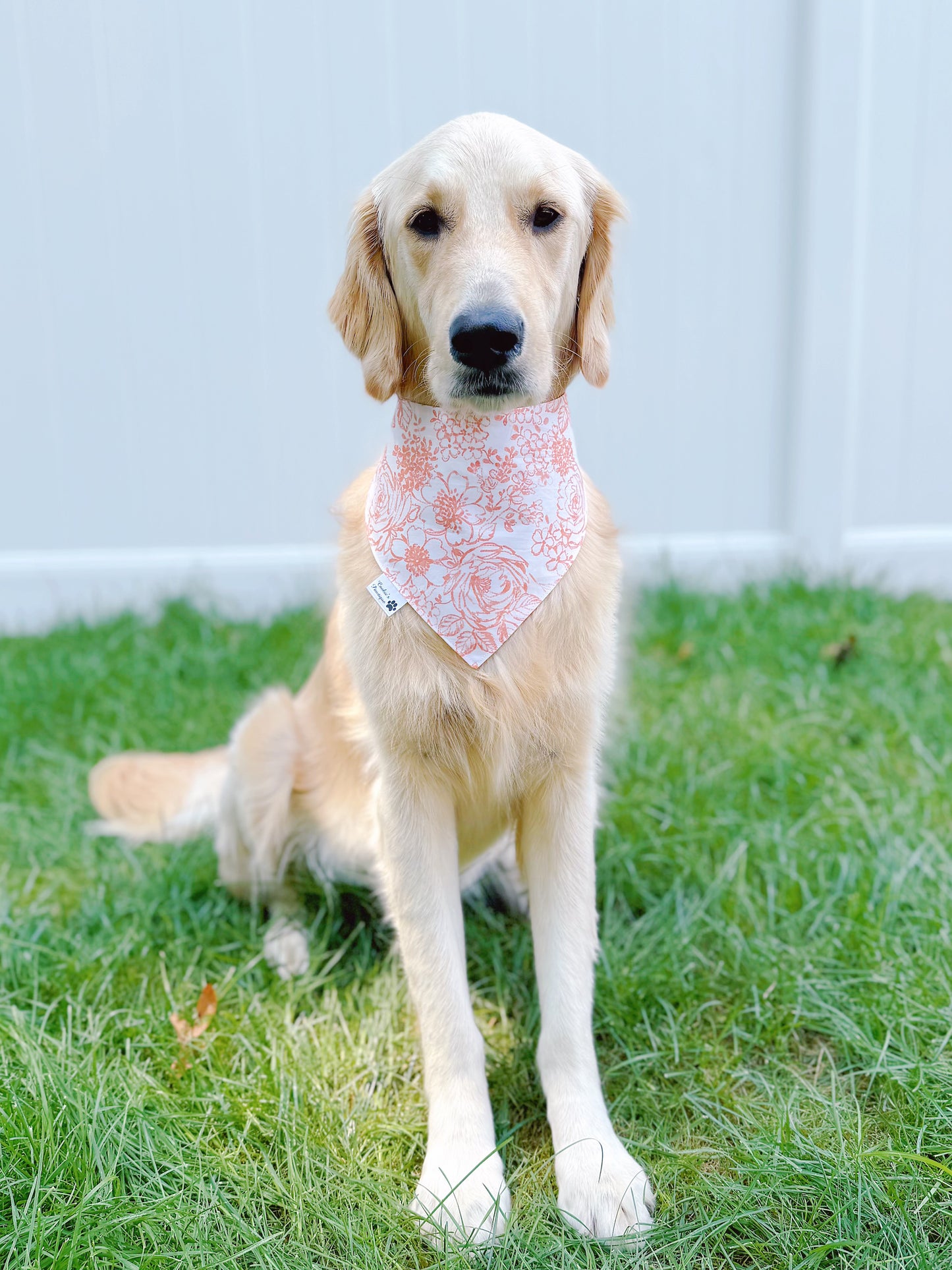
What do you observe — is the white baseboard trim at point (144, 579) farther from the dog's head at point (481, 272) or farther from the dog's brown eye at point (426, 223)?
the dog's brown eye at point (426, 223)

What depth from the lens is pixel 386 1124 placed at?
1.71 m

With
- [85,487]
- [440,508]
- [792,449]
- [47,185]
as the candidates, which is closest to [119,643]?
[85,487]

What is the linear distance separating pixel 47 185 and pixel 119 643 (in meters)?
1.84

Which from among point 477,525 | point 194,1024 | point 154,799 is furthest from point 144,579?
point 477,525

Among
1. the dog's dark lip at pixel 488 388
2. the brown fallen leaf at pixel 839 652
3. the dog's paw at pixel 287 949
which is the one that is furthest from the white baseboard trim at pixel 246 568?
the dog's dark lip at pixel 488 388

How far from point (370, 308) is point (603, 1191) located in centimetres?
145

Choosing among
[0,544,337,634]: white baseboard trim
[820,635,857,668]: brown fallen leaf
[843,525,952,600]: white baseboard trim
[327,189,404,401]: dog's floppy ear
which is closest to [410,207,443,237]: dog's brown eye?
[327,189,404,401]: dog's floppy ear

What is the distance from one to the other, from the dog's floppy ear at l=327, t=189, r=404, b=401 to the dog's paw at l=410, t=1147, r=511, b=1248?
1234mm

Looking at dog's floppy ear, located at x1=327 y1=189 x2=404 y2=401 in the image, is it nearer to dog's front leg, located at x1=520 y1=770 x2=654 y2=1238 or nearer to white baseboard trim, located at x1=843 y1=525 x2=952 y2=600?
dog's front leg, located at x1=520 y1=770 x2=654 y2=1238

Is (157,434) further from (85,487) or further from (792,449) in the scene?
(792,449)

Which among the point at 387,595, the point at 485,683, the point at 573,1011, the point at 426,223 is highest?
the point at 426,223

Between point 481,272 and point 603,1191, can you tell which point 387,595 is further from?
point 603,1191

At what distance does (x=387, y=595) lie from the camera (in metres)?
1.68

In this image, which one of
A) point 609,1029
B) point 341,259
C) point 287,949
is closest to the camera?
point 609,1029
